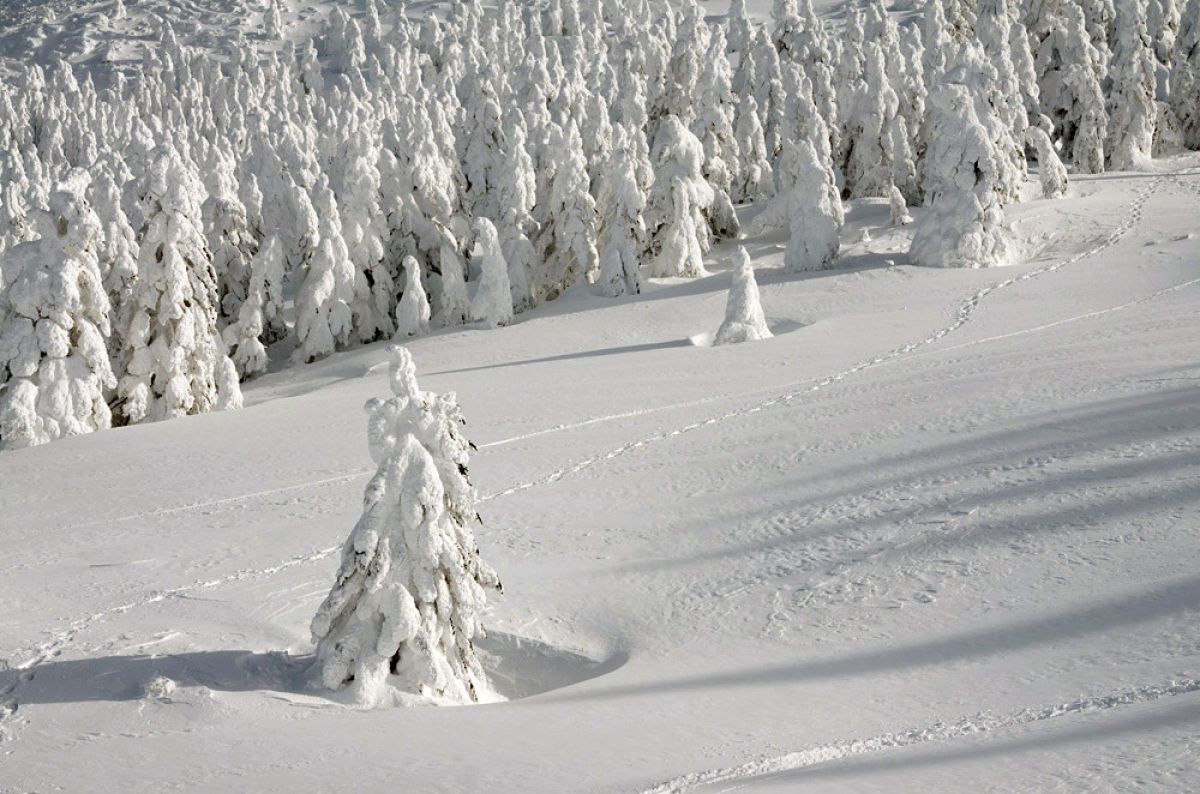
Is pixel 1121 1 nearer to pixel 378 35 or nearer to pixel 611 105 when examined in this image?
pixel 611 105

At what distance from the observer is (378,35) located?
110500mm

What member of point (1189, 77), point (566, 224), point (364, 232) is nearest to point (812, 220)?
point (566, 224)

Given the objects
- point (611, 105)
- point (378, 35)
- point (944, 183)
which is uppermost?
point (378, 35)

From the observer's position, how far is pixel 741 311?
2969 centimetres

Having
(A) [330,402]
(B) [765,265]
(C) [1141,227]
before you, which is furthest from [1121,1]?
(A) [330,402]

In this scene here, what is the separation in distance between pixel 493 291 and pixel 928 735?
31768mm

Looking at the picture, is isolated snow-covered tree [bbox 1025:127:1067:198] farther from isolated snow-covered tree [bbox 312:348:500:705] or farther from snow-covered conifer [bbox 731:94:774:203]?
isolated snow-covered tree [bbox 312:348:500:705]

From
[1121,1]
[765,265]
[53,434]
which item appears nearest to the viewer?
[53,434]

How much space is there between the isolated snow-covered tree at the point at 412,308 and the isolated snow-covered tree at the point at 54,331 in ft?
46.0

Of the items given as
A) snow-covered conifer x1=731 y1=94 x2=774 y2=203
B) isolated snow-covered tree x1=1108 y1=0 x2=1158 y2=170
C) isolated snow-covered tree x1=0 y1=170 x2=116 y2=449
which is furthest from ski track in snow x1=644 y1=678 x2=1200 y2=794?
snow-covered conifer x1=731 y1=94 x2=774 y2=203

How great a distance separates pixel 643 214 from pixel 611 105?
1650 centimetres

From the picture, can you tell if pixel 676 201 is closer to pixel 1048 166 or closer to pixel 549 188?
pixel 549 188

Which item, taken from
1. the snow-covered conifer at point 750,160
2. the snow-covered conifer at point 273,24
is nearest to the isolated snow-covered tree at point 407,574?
the snow-covered conifer at point 750,160

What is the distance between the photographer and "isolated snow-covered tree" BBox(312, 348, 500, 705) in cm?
1120
